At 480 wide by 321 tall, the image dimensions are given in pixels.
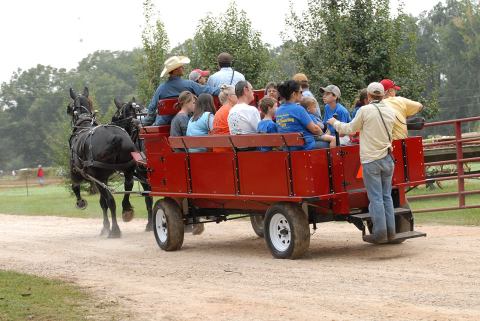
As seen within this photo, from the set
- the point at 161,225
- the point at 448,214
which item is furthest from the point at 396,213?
the point at 448,214

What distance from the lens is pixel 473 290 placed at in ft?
27.7

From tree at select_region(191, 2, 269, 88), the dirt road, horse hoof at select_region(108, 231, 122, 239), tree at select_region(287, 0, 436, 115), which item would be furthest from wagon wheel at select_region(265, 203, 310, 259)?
tree at select_region(191, 2, 269, 88)

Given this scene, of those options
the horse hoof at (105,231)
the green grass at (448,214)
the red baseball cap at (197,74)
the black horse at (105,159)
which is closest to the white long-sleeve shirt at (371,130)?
the red baseball cap at (197,74)

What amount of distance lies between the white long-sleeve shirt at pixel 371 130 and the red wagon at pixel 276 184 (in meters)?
0.29

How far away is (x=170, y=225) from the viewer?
521 inches

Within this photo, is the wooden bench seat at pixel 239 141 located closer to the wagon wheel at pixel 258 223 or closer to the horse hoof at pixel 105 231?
the wagon wheel at pixel 258 223

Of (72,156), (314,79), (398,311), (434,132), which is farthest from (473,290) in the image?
(434,132)

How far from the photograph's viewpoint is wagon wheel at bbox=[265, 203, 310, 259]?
36.3 ft

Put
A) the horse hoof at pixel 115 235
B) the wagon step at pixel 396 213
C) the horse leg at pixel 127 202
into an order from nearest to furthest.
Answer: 1. the wagon step at pixel 396 213
2. the horse hoof at pixel 115 235
3. the horse leg at pixel 127 202

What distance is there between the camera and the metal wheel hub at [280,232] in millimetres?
11328

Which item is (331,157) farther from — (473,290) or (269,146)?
(473,290)

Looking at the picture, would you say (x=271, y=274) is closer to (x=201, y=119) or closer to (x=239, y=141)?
(x=239, y=141)

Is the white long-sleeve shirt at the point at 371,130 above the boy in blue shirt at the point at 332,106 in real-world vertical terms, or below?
below

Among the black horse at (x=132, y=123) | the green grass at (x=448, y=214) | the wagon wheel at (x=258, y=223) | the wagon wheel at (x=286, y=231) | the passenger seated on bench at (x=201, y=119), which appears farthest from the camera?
the black horse at (x=132, y=123)
